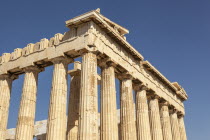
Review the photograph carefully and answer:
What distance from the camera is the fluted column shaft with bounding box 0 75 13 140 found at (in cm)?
2620

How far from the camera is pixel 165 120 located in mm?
33750

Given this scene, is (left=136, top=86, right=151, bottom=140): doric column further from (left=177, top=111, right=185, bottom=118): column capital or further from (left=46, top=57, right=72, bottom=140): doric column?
(left=177, top=111, right=185, bottom=118): column capital

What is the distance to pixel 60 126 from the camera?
841 inches

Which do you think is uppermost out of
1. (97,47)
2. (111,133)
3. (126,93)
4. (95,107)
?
(97,47)

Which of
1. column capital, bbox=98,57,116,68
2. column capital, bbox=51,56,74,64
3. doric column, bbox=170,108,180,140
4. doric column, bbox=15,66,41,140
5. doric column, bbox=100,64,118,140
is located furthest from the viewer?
doric column, bbox=170,108,180,140

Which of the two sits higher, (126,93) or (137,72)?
(137,72)

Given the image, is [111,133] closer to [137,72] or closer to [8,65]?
[137,72]

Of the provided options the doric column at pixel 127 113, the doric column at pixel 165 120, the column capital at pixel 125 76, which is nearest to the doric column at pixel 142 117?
the doric column at pixel 127 113

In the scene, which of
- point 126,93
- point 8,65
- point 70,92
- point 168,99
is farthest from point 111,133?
point 168,99

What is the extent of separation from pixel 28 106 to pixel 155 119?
44.7ft

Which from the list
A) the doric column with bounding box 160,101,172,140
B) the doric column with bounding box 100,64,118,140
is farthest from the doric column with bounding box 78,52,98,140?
the doric column with bounding box 160,101,172,140

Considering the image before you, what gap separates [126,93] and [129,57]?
146 inches

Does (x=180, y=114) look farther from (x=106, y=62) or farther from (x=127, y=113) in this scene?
(x=106, y=62)

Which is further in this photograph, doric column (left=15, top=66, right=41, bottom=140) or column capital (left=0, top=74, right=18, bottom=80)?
column capital (left=0, top=74, right=18, bottom=80)
